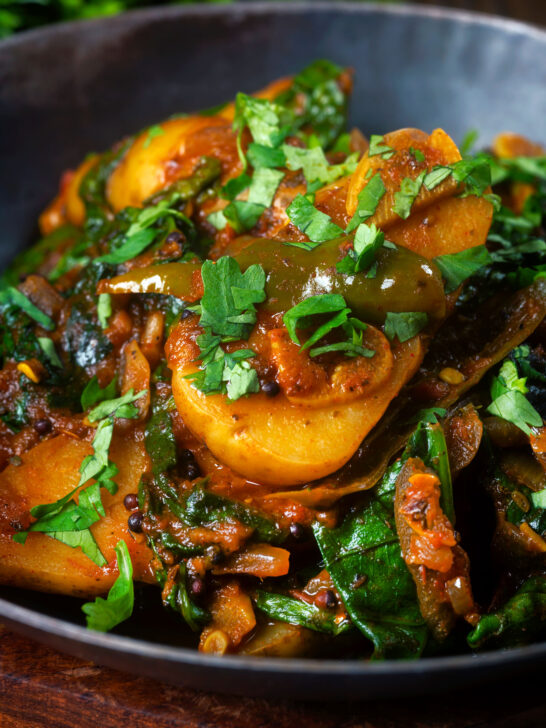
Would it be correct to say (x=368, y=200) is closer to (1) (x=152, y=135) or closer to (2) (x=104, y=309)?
(2) (x=104, y=309)

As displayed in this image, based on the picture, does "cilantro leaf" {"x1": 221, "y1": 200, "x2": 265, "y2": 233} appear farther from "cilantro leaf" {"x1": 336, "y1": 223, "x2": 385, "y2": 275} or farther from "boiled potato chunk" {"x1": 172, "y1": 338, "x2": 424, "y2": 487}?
"boiled potato chunk" {"x1": 172, "y1": 338, "x2": 424, "y2": 487}

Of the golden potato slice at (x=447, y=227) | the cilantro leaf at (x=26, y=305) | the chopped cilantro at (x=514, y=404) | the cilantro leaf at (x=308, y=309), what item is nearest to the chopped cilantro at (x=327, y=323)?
the cilantro leaf at (x=308, y=309)

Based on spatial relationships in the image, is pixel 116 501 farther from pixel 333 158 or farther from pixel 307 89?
pixel 307 89

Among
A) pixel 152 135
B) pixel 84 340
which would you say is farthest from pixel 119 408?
pixel 152 135

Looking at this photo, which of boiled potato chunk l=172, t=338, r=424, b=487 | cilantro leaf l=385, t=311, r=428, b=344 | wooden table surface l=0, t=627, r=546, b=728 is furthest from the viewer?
cilantro leaf l=385, t=311, r=428, b=344

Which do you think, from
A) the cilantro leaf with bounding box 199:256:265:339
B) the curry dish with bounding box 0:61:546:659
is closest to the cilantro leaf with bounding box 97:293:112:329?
the curry dish with bounding box 0:61:546:659

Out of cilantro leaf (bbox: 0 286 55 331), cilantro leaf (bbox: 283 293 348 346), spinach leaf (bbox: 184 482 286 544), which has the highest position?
cilantro leaf (bbox: 283 293 348 346)

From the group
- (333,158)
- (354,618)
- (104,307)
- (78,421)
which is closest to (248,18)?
(333,158)
